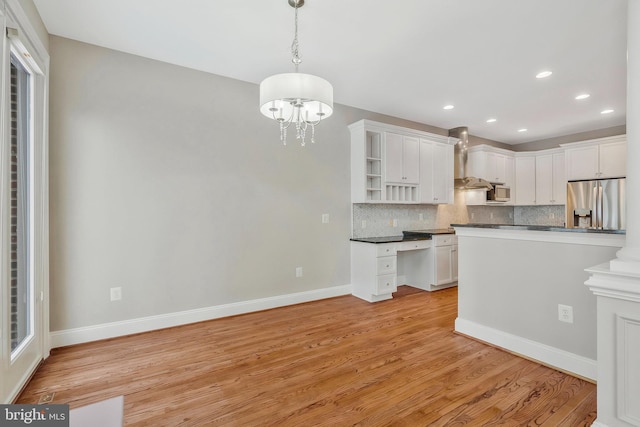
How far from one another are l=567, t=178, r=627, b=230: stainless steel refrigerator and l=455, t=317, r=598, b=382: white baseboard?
3.53m

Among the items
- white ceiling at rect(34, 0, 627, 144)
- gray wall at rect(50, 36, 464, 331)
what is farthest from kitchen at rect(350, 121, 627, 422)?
white ceiling at rect(34, 0, 627, 144)

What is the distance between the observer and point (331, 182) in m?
4.30

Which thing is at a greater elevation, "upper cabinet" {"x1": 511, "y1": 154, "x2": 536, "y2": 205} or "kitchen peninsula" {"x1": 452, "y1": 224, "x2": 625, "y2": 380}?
"upper cabinet" {"x1": 511, "y1": 154, "x2": 536, "y2": 205}

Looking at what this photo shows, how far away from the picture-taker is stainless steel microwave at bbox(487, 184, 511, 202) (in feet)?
20.0

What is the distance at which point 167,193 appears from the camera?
317 centimetres

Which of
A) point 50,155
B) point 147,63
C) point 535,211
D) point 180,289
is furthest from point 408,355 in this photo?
point 535,211

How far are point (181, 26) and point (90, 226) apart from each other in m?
1.94

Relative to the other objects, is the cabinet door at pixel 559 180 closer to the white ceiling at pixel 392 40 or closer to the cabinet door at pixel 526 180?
the cabinet door at pixel 526 180

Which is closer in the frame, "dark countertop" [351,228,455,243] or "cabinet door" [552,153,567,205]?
"dark countertop" [351,228,455,243]

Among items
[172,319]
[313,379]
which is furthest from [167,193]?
[313,379]

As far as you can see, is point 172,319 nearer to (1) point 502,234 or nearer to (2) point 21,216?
(2) point 21,216

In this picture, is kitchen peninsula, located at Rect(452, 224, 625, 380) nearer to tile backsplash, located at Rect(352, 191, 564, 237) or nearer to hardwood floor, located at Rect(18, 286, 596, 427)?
hardwood floor, located at Rect(18, 286, 596, 427)

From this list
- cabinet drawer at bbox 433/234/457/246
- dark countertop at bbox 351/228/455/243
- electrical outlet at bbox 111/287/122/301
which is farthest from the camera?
cabinet drawer at bbox 433/234/457/246

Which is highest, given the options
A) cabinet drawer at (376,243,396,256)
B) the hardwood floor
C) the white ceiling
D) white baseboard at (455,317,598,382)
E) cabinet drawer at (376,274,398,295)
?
the white ceiling
